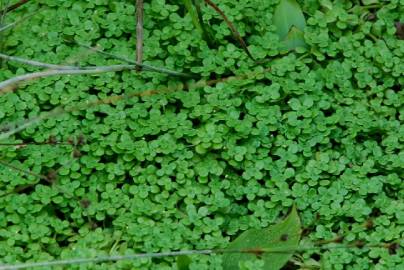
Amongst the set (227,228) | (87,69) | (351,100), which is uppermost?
(87,69)

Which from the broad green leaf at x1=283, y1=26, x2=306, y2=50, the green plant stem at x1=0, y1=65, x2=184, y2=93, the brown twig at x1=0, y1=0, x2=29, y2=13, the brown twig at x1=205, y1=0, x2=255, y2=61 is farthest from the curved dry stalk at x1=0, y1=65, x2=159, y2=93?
the broad green leaf at x1=283, y1=26, x2=306, y2=50

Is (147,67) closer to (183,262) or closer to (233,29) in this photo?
(233,29)

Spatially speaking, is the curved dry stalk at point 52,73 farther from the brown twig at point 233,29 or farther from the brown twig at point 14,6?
the brown twig at point 14,6

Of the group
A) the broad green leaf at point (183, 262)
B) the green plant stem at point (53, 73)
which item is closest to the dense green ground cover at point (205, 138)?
the broad green leaf at point (183, 262)

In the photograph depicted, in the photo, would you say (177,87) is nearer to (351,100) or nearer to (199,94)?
(199,94)

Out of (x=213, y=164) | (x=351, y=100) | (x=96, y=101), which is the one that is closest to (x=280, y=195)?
(x=213, y=164)

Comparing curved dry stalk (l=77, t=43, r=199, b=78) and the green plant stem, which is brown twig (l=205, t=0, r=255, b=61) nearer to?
curved dry stalk (l=77, t=43, r=199, b=78)
